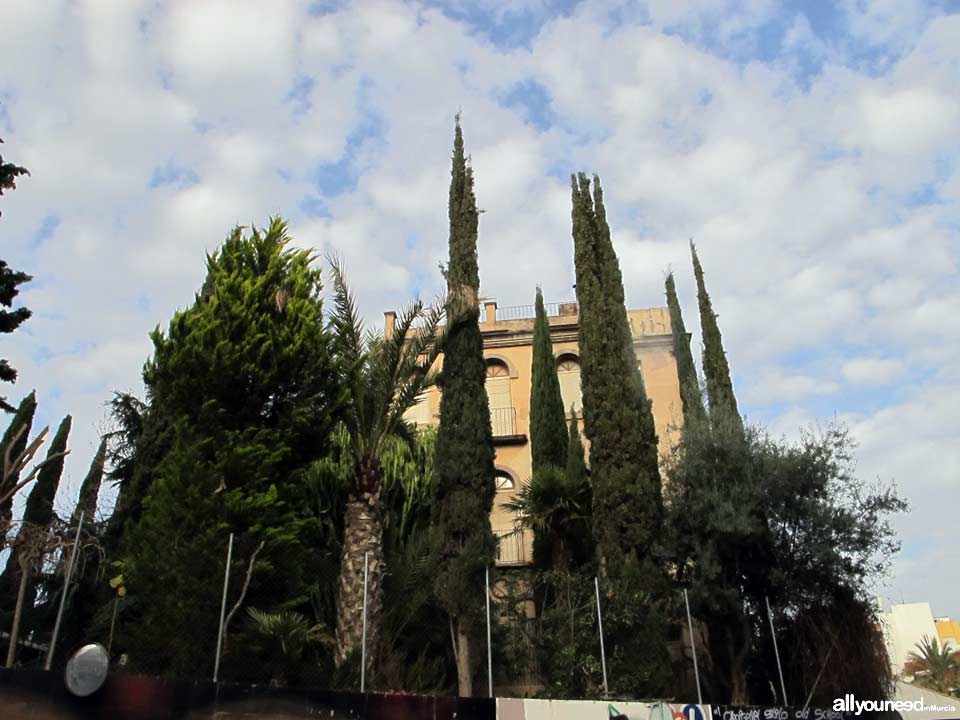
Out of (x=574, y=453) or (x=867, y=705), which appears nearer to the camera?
(x=867, y=705)

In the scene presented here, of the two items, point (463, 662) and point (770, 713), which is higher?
point (463, 662)

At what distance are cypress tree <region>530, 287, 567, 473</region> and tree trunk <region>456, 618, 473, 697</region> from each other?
8479mm

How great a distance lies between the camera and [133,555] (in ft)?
40.3

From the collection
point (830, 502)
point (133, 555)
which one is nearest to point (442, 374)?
point (133, 555)

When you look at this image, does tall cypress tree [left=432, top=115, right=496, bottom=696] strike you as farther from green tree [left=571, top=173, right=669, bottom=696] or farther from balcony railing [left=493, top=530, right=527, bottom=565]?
balcony railing [left=493, top=530, right=527, bottom=565]

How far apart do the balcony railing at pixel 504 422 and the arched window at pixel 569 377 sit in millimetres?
2085

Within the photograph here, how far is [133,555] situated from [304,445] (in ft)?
11.0

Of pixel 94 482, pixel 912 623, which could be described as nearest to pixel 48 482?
pixel 94 482

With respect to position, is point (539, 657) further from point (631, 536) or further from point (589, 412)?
point (589, 412)

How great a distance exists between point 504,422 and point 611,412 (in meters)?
10.2

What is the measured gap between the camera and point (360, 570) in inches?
437

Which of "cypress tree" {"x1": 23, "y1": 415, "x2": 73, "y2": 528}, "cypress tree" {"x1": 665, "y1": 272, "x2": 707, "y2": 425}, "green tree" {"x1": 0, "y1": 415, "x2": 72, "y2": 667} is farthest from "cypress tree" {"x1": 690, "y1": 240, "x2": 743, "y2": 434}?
"cypress tree" {"x1": 23, "y1": 415, "x2": 73, "y2": 528}

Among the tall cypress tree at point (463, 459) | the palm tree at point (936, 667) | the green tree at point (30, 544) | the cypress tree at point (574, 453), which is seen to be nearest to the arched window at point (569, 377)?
the cypress tree at point (574, 453)

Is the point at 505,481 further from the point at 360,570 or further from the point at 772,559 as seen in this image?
the point at 360,570
